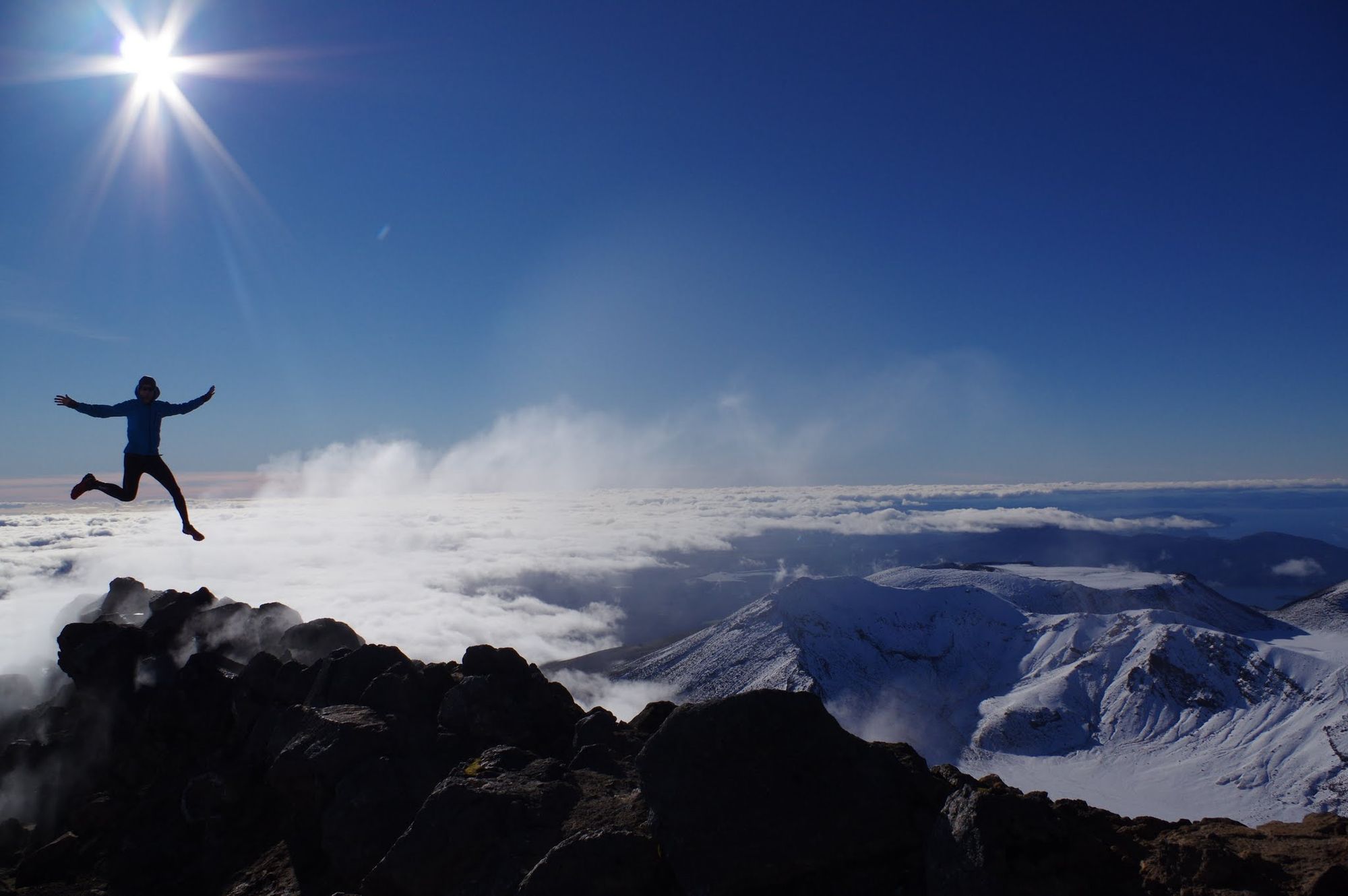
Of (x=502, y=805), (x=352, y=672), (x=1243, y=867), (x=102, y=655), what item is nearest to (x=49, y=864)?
(x=352, y=672)

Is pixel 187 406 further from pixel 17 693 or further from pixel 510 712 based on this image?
pixel 17 693

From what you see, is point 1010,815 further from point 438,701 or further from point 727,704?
point 438,701

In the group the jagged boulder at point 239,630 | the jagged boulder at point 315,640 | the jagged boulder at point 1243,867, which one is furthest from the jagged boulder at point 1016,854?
the jagged boulder at point 239,630

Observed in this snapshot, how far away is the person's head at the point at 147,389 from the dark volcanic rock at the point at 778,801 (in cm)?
1309

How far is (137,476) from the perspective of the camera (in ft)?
50.7

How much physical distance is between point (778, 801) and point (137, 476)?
15.4m

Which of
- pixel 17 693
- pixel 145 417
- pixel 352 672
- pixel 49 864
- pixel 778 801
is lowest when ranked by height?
pixel 49 864

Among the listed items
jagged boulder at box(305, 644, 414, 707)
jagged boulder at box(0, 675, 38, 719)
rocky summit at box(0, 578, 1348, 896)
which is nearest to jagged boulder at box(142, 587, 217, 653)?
rocky summit at box(0, 578, 1348, 896)

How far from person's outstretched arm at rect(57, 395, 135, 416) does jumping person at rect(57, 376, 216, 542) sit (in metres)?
0.01

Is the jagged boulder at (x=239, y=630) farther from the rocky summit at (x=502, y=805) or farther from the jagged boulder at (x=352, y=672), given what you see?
the jagged boulder at (x=352, y=672)

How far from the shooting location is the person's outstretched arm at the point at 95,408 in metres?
13.8

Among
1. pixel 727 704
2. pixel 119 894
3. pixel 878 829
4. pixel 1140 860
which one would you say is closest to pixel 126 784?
pixel 119 894

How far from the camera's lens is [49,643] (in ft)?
131

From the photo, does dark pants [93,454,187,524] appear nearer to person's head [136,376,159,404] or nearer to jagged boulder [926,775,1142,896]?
person's head [136,376,159,404]
